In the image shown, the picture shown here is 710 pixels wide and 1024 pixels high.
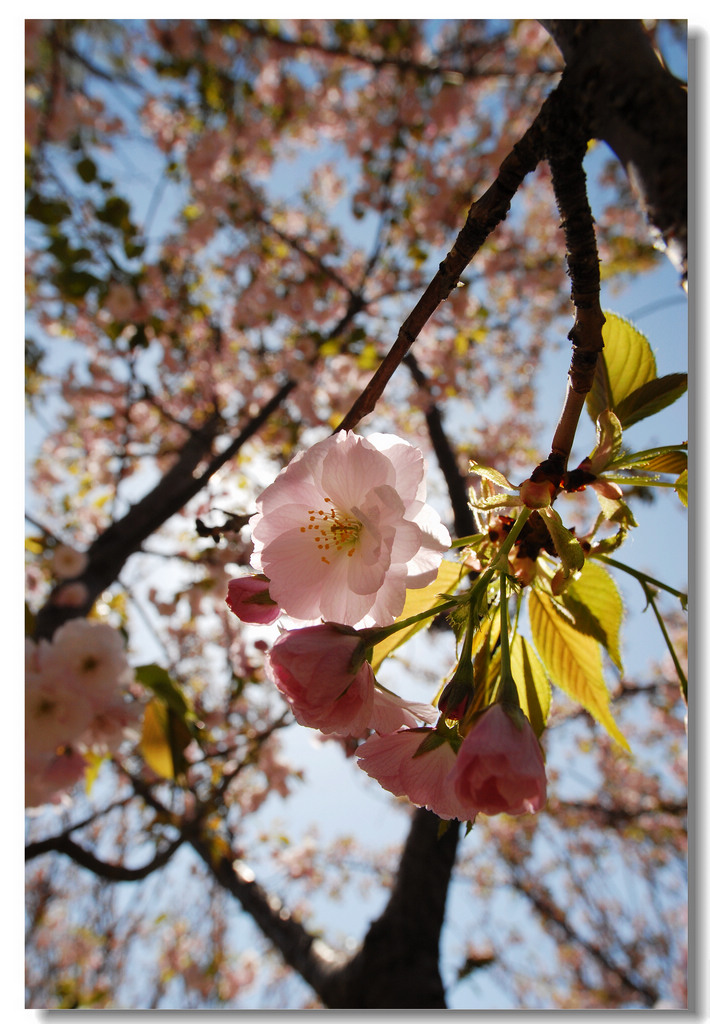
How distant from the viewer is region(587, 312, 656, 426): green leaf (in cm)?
49

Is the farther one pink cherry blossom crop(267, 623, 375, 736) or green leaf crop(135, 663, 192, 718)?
green leaf crop(135, 663, 192, 718)

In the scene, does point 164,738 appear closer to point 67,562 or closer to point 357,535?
point 357,535

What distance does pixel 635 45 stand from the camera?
397mm

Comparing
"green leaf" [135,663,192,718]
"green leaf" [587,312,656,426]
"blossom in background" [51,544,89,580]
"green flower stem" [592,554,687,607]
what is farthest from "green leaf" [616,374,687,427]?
"blossom in background" [51,544,89,580]

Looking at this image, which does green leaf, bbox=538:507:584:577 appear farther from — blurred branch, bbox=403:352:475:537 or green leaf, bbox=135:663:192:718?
blurred branch, bbox=403:352:475:537

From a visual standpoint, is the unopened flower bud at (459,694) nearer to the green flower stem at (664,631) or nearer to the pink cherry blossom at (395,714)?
the pink cherry blossom at (395,714)

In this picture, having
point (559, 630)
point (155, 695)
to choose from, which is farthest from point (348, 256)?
point (559, 630)

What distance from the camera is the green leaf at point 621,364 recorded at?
0.49 m

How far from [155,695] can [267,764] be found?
5.06 feet

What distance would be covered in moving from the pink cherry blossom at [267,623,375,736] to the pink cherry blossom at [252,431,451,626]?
34 mm

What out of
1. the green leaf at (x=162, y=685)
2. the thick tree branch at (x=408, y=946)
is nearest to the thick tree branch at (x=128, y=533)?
the green leaf at (x=162, y=685)

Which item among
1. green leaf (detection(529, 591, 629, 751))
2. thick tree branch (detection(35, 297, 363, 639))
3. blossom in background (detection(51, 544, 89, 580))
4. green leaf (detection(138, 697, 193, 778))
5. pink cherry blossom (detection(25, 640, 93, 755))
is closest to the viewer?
green leaf (detection(529, 591, 629, 751))

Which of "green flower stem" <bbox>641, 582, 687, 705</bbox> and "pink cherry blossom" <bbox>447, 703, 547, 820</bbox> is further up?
"green flower stem" <bbox>641, 582, 687, 705</bbox>

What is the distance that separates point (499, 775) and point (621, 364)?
0.37 meters
